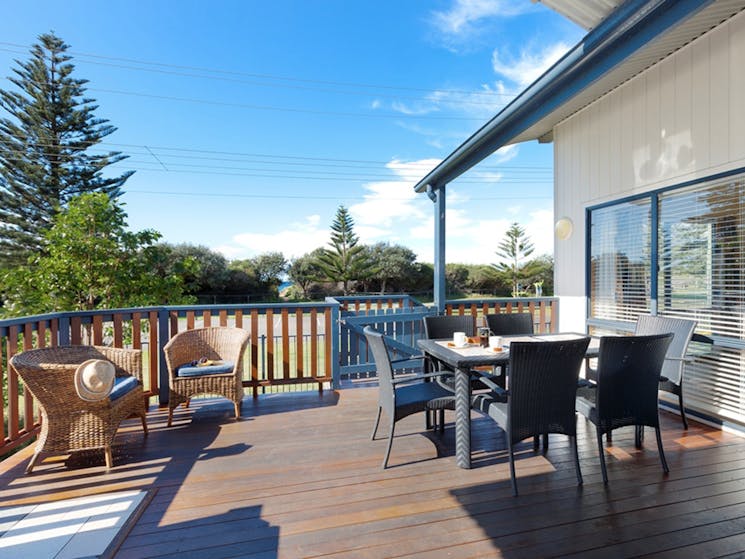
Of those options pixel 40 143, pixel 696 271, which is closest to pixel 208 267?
pixel 40 143

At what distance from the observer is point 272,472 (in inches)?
92.8

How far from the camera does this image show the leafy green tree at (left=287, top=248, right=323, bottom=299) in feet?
76.7

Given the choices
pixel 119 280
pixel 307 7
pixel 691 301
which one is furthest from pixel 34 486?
pixel 307 7

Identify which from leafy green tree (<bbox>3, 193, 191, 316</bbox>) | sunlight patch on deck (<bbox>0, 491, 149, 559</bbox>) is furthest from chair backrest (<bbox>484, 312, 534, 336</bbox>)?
leafy green tree (<bbox>3, 193, 191, 316</bbox>)

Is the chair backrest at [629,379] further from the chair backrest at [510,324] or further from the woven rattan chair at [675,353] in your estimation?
the chair backrest at [510,324]

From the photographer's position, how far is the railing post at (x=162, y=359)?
141 inches

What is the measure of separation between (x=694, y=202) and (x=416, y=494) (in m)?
3.34

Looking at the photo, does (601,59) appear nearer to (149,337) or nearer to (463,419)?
(463,419)

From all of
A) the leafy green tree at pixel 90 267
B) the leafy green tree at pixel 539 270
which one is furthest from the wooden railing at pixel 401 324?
the leafy green tree at pixel 539 270

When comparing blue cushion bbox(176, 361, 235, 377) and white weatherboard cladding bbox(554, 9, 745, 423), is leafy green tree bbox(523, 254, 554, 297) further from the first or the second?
blue cushion bbox(176, 361, 235, 377)

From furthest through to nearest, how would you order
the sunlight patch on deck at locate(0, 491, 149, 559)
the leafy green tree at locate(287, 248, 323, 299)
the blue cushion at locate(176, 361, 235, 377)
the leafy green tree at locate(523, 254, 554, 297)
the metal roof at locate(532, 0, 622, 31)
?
the leafy green tree at locate(287, 248, 323, 299) < the leafy green tree at locate(523, 254, 554, 297) < the blue cushion at locate(176, 361, 235, 377) < the metal roof at locate(532, 0, 622, 31) < the sunlight patch on deck at locate(0, 491, 149, 559)

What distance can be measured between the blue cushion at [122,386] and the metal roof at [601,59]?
11.9 feet

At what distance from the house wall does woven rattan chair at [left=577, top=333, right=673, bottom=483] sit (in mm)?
1819

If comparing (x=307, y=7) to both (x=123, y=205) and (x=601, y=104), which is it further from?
(x=601, y=104)
